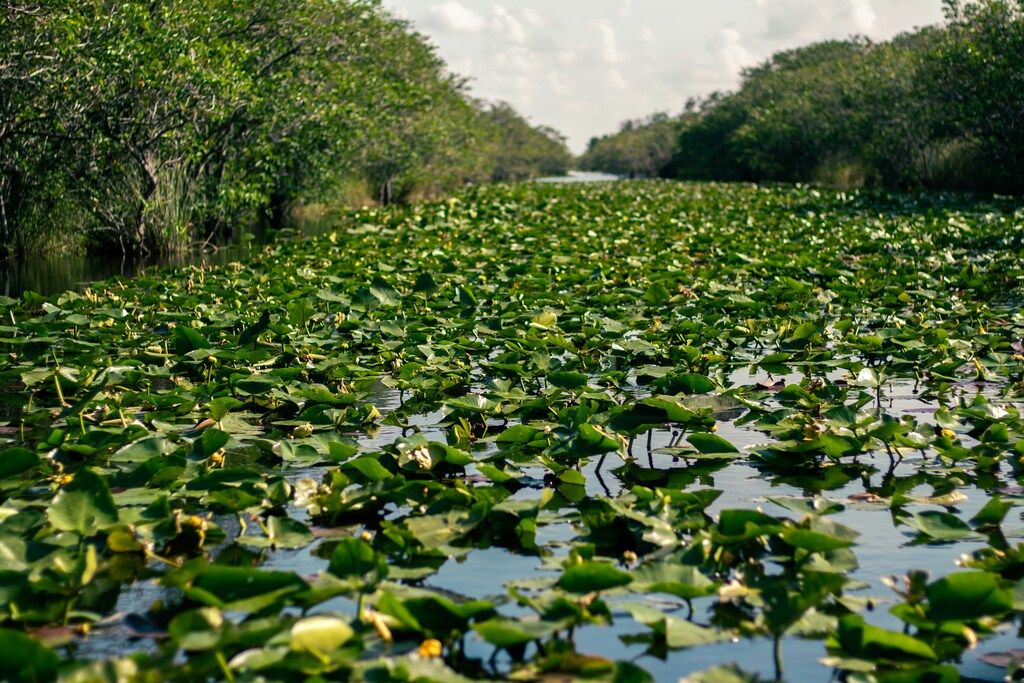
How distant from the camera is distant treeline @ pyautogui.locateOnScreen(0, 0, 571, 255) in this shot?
1087cm

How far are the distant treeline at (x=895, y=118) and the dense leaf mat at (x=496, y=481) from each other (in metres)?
15.7

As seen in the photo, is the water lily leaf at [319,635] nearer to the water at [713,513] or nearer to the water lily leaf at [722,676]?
the water at [713,513]

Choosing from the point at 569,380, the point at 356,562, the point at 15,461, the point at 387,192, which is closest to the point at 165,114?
the point at 569,380

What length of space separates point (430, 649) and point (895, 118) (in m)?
28.7

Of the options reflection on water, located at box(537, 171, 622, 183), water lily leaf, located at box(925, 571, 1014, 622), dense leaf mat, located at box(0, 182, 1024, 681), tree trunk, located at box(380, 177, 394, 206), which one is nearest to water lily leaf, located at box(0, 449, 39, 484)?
dense leaf mat, located at box(0, 182, 1024, 681)

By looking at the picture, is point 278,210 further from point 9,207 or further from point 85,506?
point 85,506

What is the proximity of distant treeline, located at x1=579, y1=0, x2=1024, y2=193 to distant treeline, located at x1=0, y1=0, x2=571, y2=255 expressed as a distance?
13267 millimetres

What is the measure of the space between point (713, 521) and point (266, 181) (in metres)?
13.9

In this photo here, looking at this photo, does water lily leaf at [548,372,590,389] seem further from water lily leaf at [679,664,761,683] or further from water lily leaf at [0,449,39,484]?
water lily leaf at [679,664,761,683]

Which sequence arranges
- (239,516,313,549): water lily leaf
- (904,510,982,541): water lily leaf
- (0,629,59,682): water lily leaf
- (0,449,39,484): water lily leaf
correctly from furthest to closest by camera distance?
(0,449,39,484): water lily leaf < (904,510,982,541): water lily leaf < (239,516,313,549): water lily leaf < (0,629,59,682): water lily leaf

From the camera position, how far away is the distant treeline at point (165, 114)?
10.9 metres

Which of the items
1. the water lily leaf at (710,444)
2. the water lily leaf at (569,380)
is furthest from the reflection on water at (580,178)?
the water lily leaf at (710,444)

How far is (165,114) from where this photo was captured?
13008 mm

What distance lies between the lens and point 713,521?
3.18 meters
